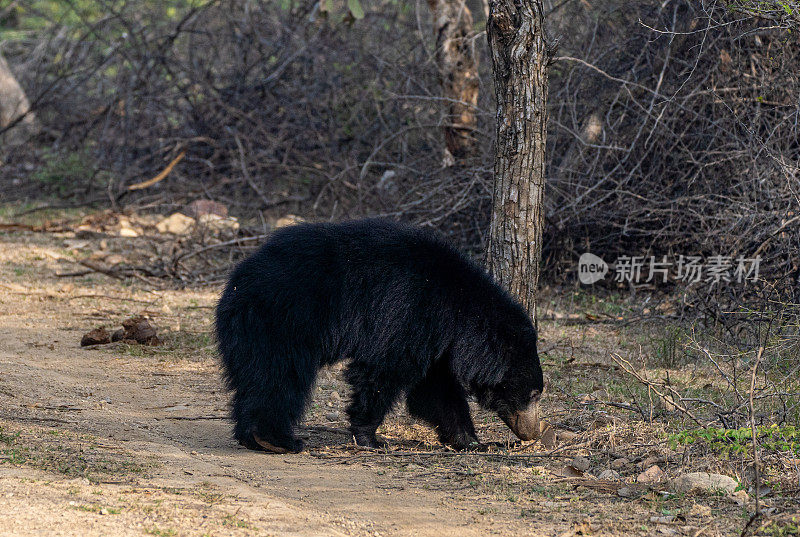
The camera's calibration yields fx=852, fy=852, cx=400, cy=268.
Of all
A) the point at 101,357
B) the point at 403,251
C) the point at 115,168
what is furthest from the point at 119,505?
the point at 115,168

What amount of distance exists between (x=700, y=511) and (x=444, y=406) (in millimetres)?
1606

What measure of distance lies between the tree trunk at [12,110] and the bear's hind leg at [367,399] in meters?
10.9

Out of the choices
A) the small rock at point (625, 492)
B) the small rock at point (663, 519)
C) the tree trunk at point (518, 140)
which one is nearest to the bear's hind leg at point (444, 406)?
the tree trunk at point (518, 140)

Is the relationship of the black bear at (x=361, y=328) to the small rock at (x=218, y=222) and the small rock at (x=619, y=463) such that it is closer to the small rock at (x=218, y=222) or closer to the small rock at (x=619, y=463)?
the small rock at (x=619, y=463)

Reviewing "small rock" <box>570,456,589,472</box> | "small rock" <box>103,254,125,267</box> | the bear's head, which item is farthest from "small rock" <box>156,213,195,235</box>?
"small rock" <box>570,456,589,472</box>

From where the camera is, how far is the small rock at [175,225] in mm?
10656

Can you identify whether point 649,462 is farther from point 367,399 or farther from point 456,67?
point 456,67

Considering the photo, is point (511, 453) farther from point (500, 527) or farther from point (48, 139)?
point (48, 139)

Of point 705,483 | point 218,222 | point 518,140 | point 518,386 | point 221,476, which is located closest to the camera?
point 705,483

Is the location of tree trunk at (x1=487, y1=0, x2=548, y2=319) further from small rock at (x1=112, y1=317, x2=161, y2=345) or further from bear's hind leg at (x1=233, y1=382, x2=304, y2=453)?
small rock at (x1=112, y1=317, x2=161, y2=345)

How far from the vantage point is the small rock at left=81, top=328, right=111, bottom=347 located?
6.60 meters

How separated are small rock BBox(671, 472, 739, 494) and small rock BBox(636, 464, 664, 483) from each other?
0.36 feet

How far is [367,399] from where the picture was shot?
449 cm

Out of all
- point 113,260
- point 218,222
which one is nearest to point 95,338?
point 113,260
